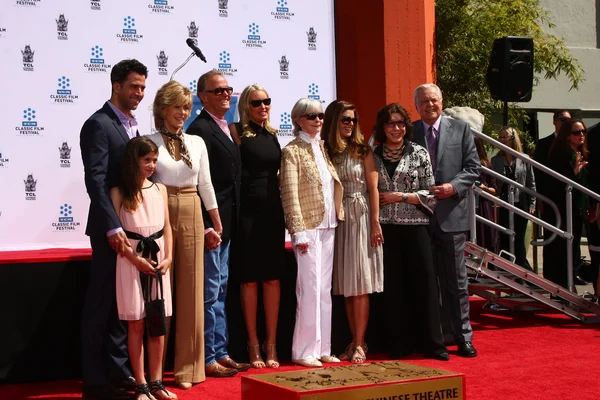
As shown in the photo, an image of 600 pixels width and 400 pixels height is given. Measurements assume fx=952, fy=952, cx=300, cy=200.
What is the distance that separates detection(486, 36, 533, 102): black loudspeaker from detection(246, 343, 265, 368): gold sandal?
19.3 ft

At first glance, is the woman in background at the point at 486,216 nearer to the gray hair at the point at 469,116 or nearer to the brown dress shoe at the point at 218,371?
the gray hair at the point at 469,116

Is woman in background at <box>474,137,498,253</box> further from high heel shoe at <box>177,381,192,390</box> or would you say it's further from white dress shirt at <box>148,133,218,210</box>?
high heel shoe at <box>177,381,192,390</box>

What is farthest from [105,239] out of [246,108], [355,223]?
[355,223]

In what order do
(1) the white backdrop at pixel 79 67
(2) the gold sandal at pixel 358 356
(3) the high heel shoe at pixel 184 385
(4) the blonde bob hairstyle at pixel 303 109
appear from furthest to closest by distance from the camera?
(1) the white backdrop at pixel 79 67
(2) the gold sandal at pixel 358 356
(4) the blonde bob hairstyle at pixel 303 109
(3) the high heel shoe at pixel 184 385

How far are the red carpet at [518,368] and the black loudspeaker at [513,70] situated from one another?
140 inches

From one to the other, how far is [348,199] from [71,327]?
7.35ft

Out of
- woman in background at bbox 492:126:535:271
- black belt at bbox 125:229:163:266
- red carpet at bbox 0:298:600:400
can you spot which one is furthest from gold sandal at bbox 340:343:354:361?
woman in background at bbox 492:126:535:271

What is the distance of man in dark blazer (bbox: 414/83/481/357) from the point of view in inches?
296

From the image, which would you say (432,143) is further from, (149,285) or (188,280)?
(149,285)

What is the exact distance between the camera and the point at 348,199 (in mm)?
7242

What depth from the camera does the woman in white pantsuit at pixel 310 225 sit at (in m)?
6.95

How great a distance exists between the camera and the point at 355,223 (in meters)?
7.18

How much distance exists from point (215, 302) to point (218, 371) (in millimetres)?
480

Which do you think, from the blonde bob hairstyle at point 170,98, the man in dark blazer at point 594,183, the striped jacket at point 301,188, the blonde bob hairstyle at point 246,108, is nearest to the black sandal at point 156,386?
the striped jacket at point 301,188
